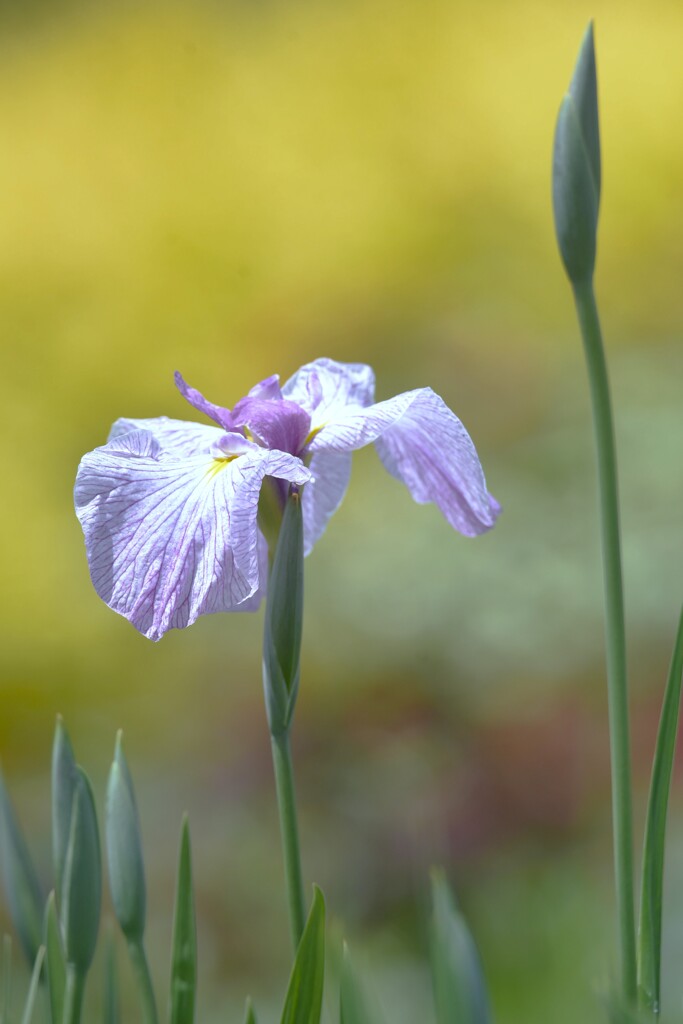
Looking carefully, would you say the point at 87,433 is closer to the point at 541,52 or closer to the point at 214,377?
the point at 214,377

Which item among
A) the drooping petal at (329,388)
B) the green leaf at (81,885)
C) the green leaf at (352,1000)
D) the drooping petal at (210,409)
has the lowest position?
the green leaf at (352,1000)

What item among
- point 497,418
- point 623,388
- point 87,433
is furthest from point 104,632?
point 623,388

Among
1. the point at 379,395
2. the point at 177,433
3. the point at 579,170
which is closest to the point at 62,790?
the point at 177,433

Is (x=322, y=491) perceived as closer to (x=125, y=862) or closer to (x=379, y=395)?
(x=125, y=862)

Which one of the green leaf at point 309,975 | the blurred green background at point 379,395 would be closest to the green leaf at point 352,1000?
the green leaf at point 309,975

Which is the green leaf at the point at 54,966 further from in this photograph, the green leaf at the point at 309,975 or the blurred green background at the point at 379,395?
the blurred green background at the point at 379,395
